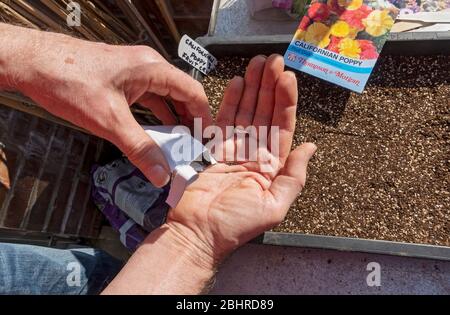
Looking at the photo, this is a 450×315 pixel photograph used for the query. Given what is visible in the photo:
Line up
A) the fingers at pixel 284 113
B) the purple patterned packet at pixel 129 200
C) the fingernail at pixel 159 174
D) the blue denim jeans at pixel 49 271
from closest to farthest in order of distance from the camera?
the fingernail at pixel 159 174
the fingers at pixel 284 113
the blue denim jeans at pixel 49 271
the purple patterned packet at pixel 129 200

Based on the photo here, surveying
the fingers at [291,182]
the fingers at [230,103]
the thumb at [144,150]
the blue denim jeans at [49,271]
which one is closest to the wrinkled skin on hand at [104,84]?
the thumb at [144,150]

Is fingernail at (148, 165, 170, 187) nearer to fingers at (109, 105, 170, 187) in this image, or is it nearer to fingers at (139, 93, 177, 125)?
fingers at (109, 105, 170, 187)

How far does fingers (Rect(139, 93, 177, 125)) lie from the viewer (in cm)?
94

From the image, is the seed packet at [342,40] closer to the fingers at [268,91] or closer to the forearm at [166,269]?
the fingers at [268,91]

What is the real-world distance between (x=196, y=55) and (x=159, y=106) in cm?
15

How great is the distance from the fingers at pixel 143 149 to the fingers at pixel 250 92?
26cm

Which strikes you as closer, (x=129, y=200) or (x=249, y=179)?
(x=249, y=179)

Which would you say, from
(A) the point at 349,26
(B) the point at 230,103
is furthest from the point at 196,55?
(A) the point at 349,26

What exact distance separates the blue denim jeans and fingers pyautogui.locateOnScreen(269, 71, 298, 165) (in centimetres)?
60

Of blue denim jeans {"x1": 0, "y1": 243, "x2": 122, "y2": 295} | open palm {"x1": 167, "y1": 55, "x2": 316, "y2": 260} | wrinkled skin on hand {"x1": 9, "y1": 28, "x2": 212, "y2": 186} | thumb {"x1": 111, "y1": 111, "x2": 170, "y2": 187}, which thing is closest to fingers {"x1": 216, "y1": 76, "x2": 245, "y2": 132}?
open palm {"x1": 167, "y1": 55, "x2": 316, "y2": 260}

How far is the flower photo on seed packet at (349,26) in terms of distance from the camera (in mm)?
917

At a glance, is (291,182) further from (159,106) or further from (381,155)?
(159,106)

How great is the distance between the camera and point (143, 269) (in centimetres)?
83

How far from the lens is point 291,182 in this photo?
2.72 feet
